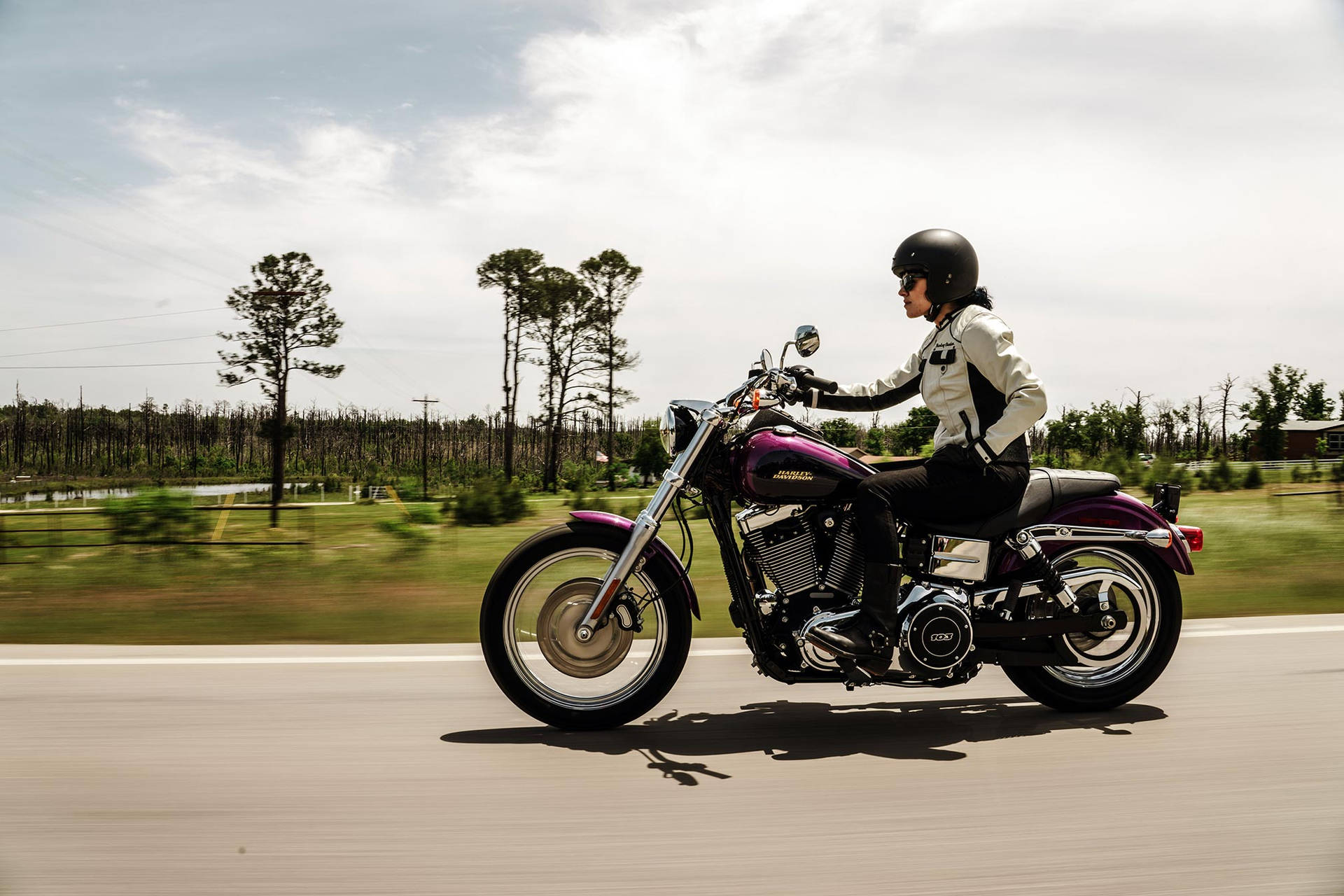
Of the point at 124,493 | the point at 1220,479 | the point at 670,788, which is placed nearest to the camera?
the point at 670,788

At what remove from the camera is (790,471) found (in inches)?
143

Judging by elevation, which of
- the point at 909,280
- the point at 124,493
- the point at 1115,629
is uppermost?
the point at 909,280

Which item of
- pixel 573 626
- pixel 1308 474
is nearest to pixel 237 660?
pixel 573 626

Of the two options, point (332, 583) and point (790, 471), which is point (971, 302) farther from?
point (332, 583)

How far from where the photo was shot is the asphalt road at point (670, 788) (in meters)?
2.45

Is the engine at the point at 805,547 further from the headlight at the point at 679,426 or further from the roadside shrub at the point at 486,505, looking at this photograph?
the roadside shrub at the point at 486,505

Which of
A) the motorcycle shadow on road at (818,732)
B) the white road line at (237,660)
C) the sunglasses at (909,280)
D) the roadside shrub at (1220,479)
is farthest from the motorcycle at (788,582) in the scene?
the roadside shrub at (1220,479)

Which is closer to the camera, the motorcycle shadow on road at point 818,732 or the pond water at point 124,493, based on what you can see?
the motorcycle shadow on road at point 818,732

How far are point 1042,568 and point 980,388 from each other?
2.58ft

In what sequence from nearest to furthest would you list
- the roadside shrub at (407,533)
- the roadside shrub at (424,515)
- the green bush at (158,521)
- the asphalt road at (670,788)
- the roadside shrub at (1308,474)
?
1. the asphalt road at (670,788)
2. the green bush at (158,521)
3. the roadside shrub at (407,533)
4. the roadside shrub at (424,515)
5. the roadside shrub at (1308,474)

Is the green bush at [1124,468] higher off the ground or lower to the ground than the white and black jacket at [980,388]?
lower

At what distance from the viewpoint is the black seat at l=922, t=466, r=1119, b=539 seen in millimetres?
3834

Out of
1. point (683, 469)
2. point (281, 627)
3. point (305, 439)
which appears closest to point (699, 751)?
point (683, 469)

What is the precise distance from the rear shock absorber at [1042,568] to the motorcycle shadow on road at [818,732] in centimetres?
46
